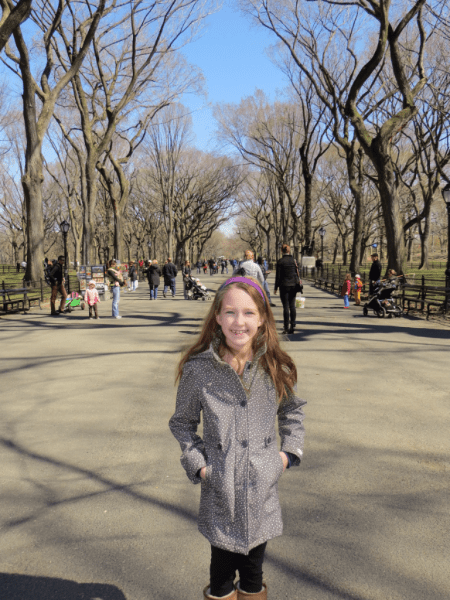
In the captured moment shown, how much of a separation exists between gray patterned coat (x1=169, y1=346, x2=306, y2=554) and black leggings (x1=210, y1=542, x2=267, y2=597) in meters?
0.12

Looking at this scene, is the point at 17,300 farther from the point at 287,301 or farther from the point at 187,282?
the point at 287,301

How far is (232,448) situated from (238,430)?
7 centimetres

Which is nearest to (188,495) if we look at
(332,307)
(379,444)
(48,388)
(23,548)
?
(23,548)

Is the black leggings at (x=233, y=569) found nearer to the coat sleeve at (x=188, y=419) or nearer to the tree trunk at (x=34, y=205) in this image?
the coat sleeve at (x=188, y=419)

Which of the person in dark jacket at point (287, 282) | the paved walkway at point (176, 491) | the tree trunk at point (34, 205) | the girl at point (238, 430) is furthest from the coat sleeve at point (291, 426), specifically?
the tree trunk at point (34, 205)

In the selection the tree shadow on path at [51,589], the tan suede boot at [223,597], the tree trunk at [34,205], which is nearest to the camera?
the tan suede boot at [223,597]

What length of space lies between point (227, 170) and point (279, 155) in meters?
11.9

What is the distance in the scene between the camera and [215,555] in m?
2.08

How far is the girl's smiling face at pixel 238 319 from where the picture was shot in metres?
2.16

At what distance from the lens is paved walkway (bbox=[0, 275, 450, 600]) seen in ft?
8.84

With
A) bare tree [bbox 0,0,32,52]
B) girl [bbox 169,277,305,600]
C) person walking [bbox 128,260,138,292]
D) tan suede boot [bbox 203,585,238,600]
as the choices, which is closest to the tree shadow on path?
tan suede boot [bbox 203,585,238,600]

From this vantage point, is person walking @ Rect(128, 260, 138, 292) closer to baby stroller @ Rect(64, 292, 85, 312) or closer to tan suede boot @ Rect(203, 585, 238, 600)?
baby stroller @ Rect(64, 292, 85, 312)

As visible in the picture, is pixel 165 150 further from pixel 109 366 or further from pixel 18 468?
pixel 18 468

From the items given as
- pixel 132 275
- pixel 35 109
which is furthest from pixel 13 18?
pixel 132 275
